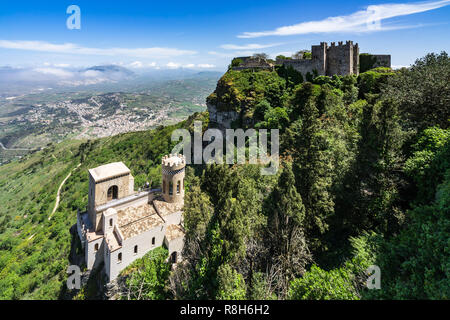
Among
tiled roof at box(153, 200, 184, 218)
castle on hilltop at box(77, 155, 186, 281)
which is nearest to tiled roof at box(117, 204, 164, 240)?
castle on hilltop at box(77, 155, 186, 281)

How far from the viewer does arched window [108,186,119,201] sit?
61.3 ft

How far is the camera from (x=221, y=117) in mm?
39344

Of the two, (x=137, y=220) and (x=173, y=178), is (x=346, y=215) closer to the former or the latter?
(x=173, y=178)

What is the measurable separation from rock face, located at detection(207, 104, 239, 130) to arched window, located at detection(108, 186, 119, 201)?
23.0 metres

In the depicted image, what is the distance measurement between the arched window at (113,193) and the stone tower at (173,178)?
3980 mm

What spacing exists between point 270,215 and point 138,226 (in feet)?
34.2

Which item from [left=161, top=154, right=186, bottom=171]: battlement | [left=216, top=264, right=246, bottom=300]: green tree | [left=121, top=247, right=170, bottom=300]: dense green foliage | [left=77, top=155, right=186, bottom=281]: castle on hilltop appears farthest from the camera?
[left=161, top=154, right=186, bottom=171]: battlement

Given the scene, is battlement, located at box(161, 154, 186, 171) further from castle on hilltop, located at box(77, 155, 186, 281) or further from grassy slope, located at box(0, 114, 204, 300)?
grassy slope, located at box(0, 114, 204, 300)

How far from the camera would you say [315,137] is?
1477 centimetres

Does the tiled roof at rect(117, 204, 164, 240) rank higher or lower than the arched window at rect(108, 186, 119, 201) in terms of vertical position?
lower

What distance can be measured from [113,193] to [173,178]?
17.5 ft

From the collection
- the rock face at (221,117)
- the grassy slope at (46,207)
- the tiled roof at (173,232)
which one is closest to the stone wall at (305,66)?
the rock face at (221,117)

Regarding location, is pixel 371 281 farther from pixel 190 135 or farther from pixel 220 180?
pixel 190 135

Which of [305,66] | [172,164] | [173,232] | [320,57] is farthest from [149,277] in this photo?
[320,57]
